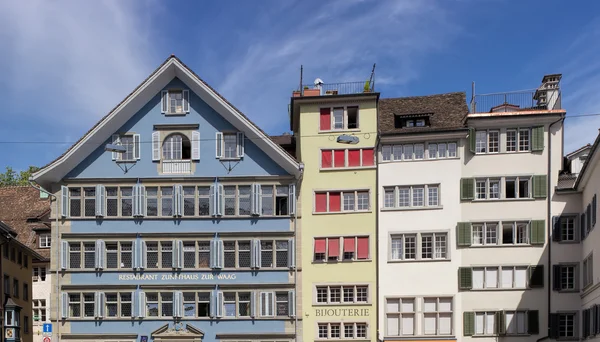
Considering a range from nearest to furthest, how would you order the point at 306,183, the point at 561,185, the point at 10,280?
1. the point at 561,185
2. the point at 306,183
3. the point at 10,280

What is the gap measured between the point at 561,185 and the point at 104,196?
2692 cm

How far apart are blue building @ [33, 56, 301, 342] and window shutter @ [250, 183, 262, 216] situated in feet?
0.28

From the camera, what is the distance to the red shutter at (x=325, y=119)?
108 feet

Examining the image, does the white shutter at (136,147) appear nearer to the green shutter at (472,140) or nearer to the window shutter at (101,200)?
the window shutter at (101,200)

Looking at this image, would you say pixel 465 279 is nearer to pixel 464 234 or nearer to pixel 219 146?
pixel 464 234

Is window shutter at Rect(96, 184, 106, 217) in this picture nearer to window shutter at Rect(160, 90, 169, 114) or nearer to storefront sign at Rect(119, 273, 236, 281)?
storefront sign at Rect(119, 273, 236, 281)

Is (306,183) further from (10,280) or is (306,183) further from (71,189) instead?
(10,280)

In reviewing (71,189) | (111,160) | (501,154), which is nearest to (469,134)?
(501,154)

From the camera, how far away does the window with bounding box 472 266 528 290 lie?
100ft

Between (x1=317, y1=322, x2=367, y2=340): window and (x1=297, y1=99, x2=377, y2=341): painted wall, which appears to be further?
(x1=297, y1=99, x2=377, y2=341): painted wall

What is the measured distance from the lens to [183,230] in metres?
32.3

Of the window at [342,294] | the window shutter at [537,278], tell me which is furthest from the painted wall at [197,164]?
the window shutter at [537,278]

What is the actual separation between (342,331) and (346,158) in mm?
10264

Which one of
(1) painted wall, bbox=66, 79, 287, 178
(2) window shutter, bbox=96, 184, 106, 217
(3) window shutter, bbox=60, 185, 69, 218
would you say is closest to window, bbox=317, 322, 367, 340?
(1) painted wall, bbox=66, 79, 287, 178
